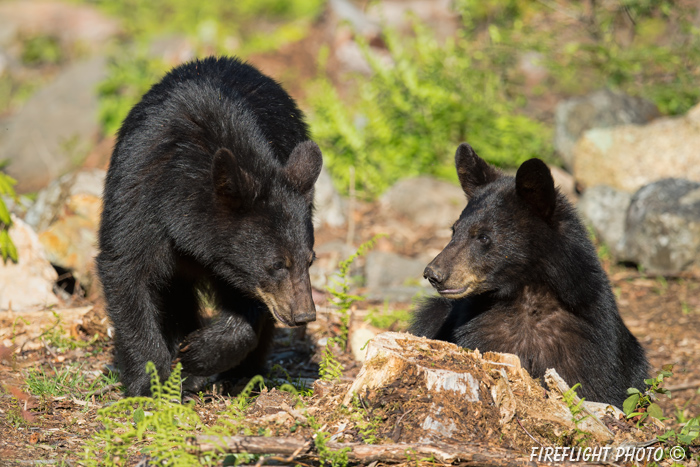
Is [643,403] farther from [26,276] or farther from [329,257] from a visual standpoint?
[26,276]

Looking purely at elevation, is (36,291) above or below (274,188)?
below

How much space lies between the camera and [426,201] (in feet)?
31.9

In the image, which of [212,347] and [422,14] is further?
[422,14]

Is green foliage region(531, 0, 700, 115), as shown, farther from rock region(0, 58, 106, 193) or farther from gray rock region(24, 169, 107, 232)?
rock region(0, 58, 106, 193)

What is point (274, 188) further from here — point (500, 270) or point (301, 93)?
point (301, 93)

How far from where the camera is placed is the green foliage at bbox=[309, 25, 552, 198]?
10164 mm

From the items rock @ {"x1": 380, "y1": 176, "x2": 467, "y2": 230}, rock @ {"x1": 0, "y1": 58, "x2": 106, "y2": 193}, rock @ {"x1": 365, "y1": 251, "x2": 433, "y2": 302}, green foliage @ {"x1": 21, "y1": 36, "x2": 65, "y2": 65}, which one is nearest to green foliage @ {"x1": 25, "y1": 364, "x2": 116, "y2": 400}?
rock @ {"x1": 365, "y1": 251, "x2": 433, "y2": 302}

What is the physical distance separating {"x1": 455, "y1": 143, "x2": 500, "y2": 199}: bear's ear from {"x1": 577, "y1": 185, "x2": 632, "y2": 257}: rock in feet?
12.7

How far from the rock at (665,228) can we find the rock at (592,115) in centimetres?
186

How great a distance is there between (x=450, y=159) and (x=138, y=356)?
6.78 meters

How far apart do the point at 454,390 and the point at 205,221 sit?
1729 mm

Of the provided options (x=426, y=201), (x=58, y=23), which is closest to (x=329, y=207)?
→ (x=426, y=201)

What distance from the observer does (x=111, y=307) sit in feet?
15.1

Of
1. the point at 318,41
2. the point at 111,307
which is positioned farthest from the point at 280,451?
the point at 318,41
